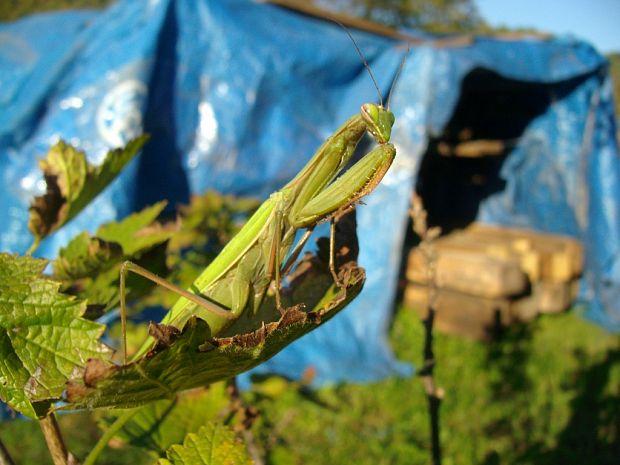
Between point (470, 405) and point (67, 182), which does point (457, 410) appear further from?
point (67, 182)

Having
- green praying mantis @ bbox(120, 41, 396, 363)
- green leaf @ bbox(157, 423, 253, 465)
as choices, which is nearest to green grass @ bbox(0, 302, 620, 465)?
green praying mantis @ bbox(120, 41, 396, 363)

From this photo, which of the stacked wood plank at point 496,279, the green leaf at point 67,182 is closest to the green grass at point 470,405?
the stacked wood plank at point 496,279

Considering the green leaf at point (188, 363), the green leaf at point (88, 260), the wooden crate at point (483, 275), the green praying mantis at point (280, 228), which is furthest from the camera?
the wooden crate at point (483, 275)

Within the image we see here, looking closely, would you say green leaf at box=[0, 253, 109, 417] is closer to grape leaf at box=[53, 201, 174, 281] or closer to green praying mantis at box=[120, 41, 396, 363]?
grape leaf at box=[53, 201, 174, 281]

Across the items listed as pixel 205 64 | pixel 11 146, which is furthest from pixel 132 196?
pixel 205 64

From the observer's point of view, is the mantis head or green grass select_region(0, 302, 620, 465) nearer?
the mantis head

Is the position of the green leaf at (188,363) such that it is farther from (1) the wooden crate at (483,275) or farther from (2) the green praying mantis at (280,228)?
(1) the wooden crate at (483,275)

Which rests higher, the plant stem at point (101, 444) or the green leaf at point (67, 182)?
the green leaf at point (67, 182)
